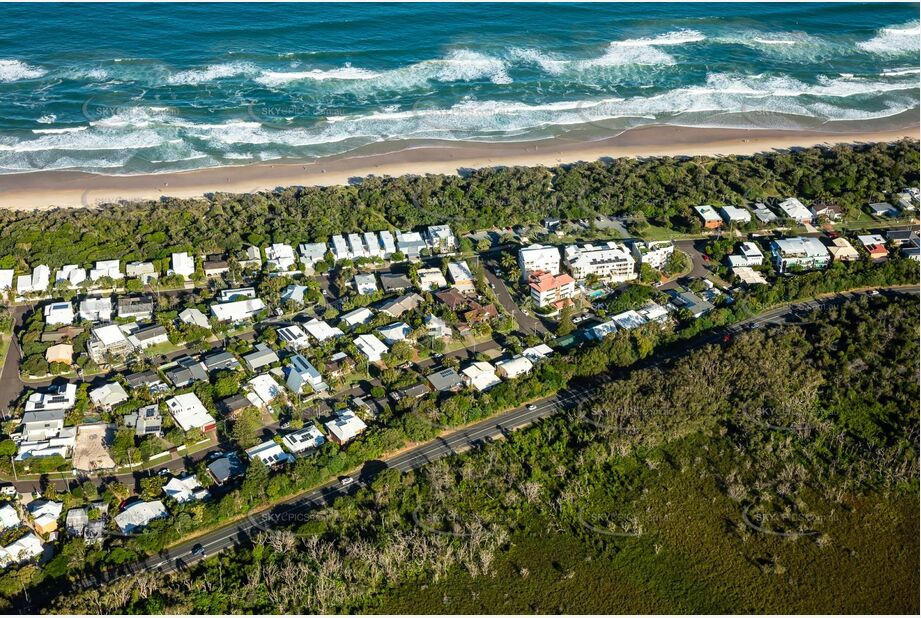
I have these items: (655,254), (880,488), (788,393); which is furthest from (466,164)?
(880,488)

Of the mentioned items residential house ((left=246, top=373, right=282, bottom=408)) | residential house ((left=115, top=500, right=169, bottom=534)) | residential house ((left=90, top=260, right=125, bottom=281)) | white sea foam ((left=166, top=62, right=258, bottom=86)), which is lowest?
residential house ((left=115, top=500, right=169, bottom=534))

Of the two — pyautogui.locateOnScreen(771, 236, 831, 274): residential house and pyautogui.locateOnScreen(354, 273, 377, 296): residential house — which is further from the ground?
pyautogui.locateOnScreen(354, 273, 377, 296): residential house

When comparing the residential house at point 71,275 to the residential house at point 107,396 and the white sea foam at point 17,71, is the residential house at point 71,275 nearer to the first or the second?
the residential house at point 107,396

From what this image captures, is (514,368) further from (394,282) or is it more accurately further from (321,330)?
(394,282)

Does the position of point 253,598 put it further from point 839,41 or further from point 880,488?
point 839,41

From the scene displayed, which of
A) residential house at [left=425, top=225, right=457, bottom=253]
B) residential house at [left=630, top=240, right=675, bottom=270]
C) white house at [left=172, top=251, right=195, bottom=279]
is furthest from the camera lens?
residential house at [left=425, top=225, right=457, bottom=253]

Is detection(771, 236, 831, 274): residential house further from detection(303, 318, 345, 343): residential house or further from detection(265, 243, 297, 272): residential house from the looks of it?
detection(265, 243, 297, 272): residential house

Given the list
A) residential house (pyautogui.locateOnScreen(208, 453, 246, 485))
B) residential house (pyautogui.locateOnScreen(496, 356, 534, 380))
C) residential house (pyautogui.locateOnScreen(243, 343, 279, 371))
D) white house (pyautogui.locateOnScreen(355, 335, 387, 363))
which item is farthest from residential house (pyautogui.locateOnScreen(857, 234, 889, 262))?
residential house (pyautogui.locateOnScreen(208, 453, 246, 485))

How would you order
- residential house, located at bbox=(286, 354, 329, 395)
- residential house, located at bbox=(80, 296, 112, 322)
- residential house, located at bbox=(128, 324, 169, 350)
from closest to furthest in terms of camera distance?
residential house, located at bbox=(286, 354, 329, 395) < residential house, located at bbox=(128, 324, 169, 350) < residential house, located at bbox=(80, 296, 112, 322)
